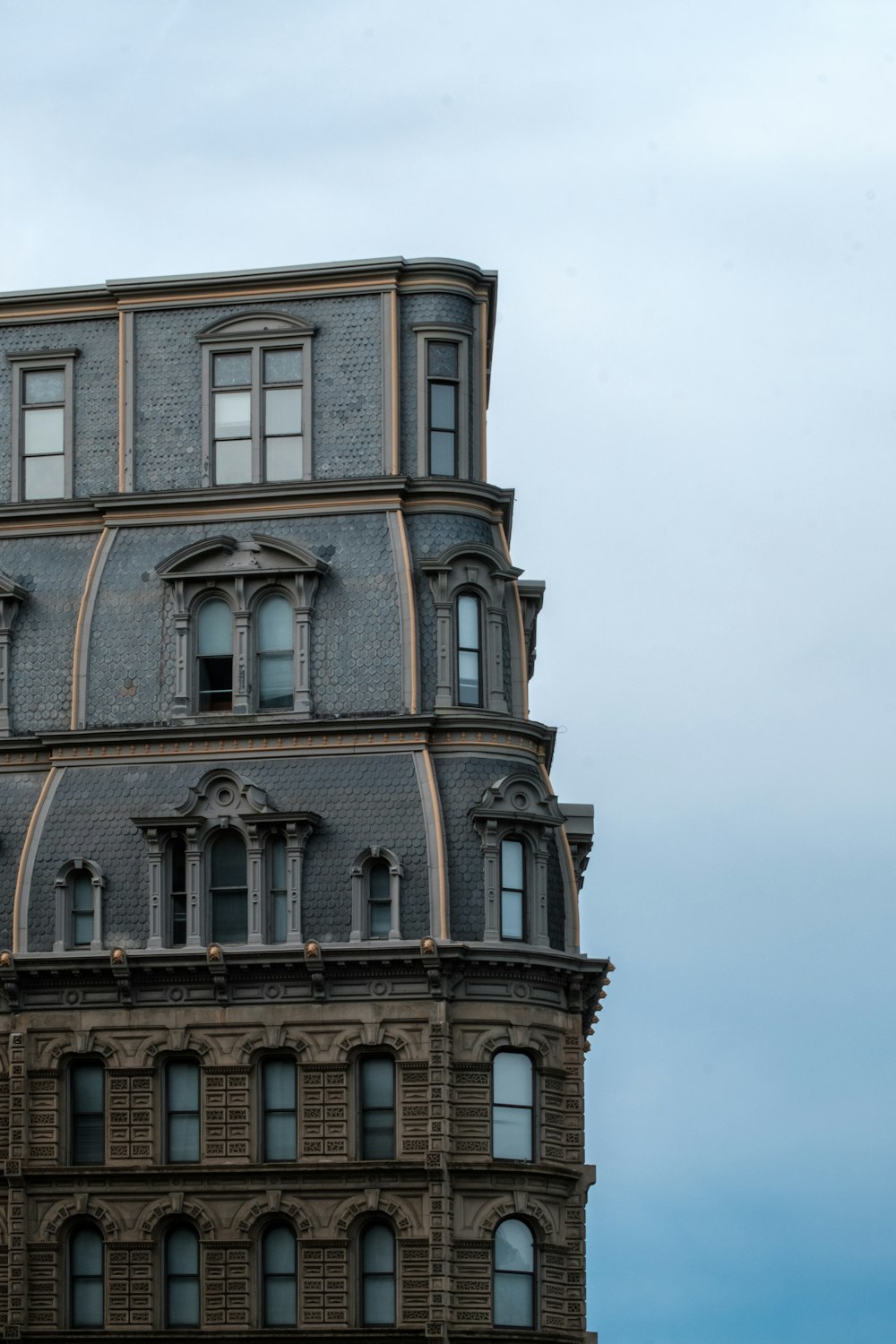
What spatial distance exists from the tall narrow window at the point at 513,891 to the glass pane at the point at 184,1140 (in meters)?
8.45

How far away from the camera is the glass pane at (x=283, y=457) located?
76.2 meters

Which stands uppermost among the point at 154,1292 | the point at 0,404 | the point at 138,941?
the point at 0,404

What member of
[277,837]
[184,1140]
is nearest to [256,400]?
[277,837]

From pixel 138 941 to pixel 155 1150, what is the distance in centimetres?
485

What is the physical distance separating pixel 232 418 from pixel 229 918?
499 inches

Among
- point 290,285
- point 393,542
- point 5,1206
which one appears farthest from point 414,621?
point 5,1206

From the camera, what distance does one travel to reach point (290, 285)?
76812 mm

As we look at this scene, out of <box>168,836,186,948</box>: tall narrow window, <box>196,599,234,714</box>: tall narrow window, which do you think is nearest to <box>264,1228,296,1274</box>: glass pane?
<box>168,836,186,948</box>: tall narrow window

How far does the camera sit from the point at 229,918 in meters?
72.7

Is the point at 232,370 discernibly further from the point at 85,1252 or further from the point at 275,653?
the point at 85,1252

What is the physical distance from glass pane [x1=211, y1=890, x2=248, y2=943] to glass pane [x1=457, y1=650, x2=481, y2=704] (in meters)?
7.07

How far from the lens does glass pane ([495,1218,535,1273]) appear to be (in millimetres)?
70125

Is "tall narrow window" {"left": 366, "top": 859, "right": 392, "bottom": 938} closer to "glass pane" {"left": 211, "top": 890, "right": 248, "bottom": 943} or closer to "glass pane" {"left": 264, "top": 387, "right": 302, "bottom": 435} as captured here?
"glass pane" {"left": 211, "top": 890, "right": 248, "bottom": 943}

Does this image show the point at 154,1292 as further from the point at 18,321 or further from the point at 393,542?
the point at 18,321
